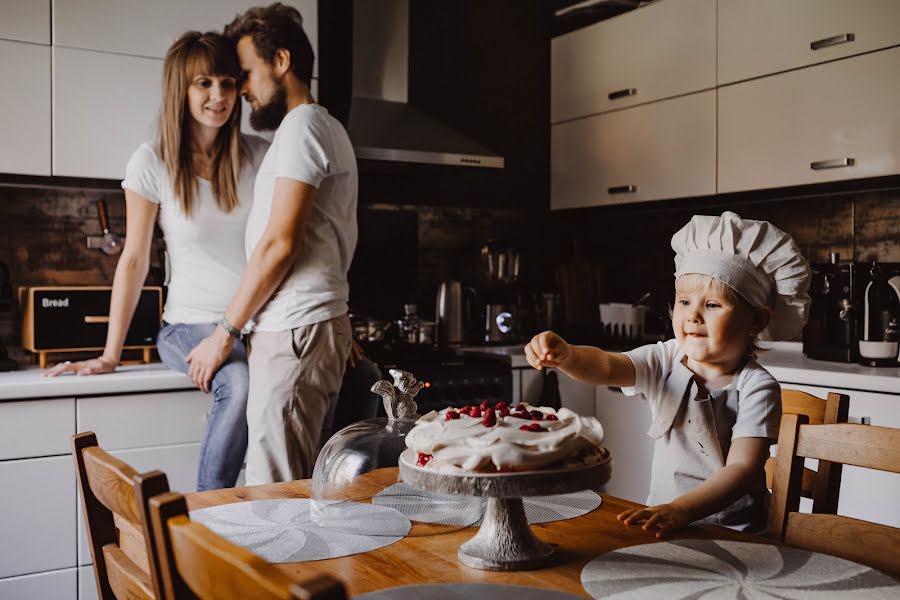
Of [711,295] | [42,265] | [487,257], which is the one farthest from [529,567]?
[487,257]

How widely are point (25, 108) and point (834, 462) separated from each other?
242 cm

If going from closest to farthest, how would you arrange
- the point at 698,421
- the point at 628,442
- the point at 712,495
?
the point at 712,495
the point at 698,421
the point at 628,442

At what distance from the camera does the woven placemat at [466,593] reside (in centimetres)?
94

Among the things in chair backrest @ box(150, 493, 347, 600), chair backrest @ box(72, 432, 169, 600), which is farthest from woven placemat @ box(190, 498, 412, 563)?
chair backrest @ box(150, 493, 347, 600)

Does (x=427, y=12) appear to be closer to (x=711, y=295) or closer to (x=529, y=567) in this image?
(x=711, y=295)

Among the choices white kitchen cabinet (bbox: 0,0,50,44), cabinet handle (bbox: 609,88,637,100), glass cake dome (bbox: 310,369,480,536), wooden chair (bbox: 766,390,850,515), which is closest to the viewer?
glass cake dome (bbox: 310,369,480,536)

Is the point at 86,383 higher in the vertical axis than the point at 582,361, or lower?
lower

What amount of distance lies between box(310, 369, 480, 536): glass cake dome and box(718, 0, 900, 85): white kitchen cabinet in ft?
7.03

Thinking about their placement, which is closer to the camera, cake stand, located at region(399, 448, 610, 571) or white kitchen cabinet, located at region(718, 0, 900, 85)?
cake stand, located at region(399, 448, 610, 571)

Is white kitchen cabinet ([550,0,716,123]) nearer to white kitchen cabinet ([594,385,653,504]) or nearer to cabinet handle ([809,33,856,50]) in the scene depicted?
cabinet handle ([809,33,856,50])

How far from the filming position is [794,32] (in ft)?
9.44

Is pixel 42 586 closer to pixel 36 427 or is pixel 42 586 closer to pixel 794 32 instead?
pixel 36 427

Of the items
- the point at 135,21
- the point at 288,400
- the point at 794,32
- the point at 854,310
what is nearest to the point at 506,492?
the point at 288,400

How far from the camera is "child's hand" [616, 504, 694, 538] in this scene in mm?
1183
